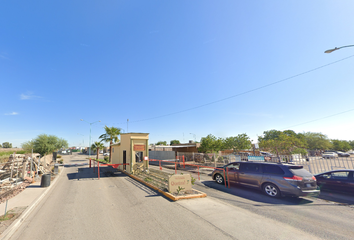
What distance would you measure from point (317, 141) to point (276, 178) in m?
67.4

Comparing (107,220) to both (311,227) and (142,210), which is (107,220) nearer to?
(142,210)

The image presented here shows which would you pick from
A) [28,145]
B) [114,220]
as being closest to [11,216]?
[114,220]

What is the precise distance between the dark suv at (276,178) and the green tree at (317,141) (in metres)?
65.7

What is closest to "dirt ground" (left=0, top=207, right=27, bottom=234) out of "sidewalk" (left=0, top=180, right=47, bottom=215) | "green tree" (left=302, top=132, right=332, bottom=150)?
"sidewalk" (left=0, top=180, right=47, bottom=215)

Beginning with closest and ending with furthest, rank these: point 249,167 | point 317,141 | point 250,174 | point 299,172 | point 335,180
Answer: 1. point 299,172
2. point 335,180
3. point 250,174
4. point 249,167
5. point 317,141

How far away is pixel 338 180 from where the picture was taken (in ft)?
27.8

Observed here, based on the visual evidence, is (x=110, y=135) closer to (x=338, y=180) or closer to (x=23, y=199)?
(x=23, y=199)

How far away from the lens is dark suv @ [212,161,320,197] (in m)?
7.46

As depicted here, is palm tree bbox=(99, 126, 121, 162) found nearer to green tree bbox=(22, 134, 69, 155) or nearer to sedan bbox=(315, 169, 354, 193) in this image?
green tree bbox=(22, 134, 69, 155)

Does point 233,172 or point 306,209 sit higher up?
point 233,172

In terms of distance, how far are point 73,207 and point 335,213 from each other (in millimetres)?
10732

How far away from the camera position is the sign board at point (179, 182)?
337 inches

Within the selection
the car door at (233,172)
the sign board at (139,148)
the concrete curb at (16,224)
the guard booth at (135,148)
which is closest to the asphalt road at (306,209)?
the car door at (233,172)

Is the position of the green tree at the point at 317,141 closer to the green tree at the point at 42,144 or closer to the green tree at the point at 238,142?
the green tree at the point at 238,142
